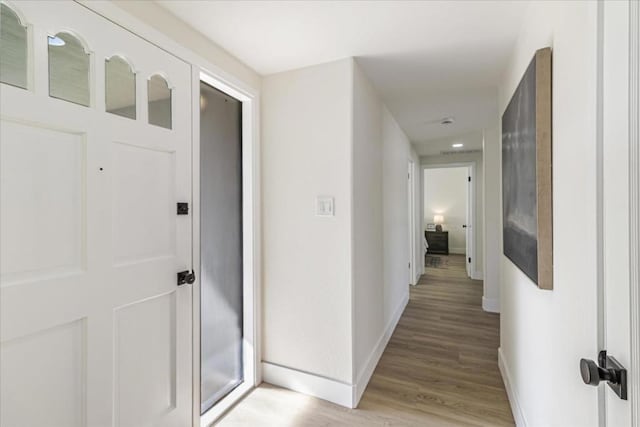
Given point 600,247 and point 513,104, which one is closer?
point 600,247

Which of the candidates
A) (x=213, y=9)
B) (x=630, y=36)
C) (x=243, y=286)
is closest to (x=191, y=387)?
(x=243, y=286)

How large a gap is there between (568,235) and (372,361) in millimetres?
1774

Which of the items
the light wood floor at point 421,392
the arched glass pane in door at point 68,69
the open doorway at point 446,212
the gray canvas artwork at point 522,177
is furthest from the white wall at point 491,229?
the open doorway at point 446,212

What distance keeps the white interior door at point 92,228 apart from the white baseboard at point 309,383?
0.68m

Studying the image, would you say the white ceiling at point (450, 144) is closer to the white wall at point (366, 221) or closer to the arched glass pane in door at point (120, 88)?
the white wall at point (366, 221)

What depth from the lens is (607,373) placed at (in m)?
0.59

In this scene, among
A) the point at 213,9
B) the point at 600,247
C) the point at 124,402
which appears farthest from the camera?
the point at 213,9

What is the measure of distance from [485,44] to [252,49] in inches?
55.1

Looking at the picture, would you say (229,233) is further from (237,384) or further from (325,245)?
(237,384)

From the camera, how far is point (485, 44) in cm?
173

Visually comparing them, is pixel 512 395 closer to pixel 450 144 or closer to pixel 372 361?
pixel 372 361

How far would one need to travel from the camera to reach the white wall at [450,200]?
797cm

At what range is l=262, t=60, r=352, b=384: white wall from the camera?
6.22 feet

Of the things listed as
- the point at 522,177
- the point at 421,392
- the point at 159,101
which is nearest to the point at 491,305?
the point at 421,392
